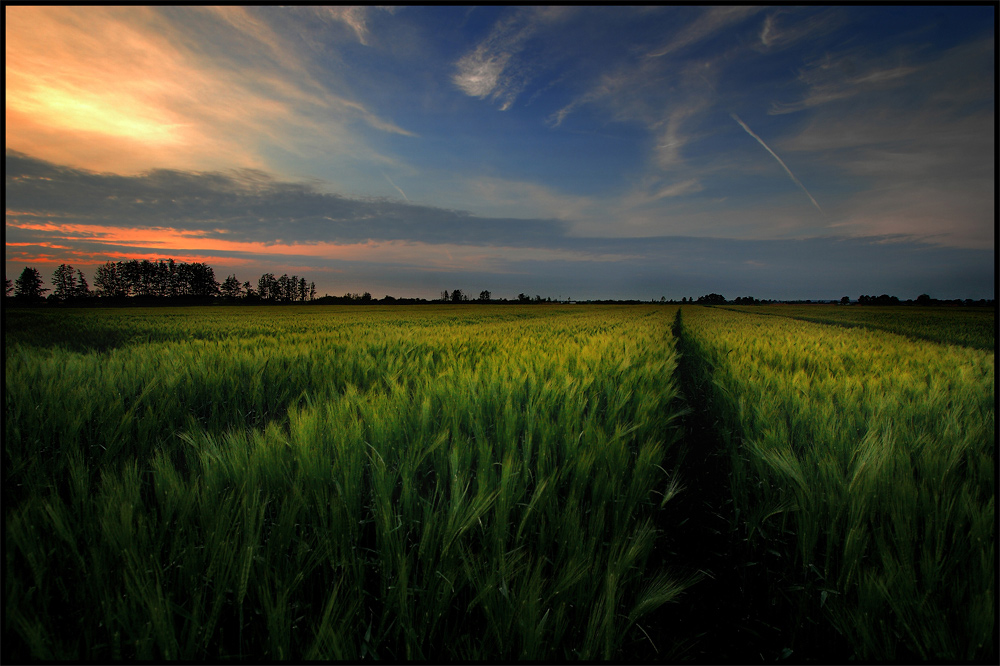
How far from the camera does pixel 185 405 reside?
Result: 10.3 ft

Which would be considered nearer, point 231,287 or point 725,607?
point 725,607

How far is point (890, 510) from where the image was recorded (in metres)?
1.44

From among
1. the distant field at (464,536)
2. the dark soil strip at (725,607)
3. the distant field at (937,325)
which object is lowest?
the dark soil strip at (725,607)

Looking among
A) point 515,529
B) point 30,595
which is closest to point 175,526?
point 30,595

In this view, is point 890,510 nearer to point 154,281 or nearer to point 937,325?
point 937,325

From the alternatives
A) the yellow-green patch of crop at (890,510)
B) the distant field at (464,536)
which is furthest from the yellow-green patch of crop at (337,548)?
the yellow-green patch of crop at (890,510)

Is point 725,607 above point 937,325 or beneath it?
beneath

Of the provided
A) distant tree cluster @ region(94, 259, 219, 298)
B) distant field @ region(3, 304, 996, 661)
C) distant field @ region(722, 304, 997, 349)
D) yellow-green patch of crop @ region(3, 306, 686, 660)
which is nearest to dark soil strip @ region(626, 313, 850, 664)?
distant field @ region(3, 304, 996, 661)

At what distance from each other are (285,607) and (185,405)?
299 cm

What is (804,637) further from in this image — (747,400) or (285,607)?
(747,400)

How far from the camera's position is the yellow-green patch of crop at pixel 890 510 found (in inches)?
44.5

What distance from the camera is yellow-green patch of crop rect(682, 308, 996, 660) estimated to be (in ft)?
3.71

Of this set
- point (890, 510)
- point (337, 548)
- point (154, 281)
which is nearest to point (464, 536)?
point (337, 548)

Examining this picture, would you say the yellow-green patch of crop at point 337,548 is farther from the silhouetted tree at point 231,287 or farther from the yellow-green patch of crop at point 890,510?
the silhouetted tree at point 231,287
